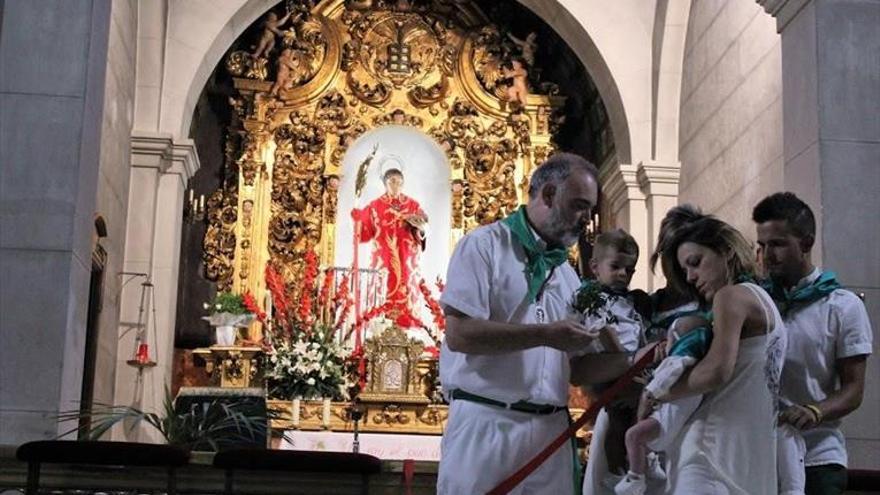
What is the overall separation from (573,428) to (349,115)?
35.0ft

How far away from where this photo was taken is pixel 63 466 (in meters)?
4.77

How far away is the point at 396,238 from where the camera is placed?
1348 cm

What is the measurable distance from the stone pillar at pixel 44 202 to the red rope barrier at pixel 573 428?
3.46m

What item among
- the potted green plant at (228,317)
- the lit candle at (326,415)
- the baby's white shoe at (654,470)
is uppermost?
the potted green plant at (228,317)

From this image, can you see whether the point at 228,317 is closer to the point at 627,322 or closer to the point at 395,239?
the point at 395,239

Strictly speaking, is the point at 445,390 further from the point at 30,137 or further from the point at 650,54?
the point at 650,54

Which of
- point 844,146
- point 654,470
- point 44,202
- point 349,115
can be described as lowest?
point 654,470

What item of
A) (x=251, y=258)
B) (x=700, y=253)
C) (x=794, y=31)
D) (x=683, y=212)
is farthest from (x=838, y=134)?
(x=251, y=258)

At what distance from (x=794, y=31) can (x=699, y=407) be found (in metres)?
4.33

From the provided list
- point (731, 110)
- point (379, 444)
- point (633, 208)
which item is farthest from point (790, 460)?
point (633, 208)

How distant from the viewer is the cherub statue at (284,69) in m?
13.7

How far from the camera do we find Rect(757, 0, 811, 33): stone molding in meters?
7.02

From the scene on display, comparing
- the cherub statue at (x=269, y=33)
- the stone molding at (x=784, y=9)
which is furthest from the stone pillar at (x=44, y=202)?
the cherub statue at (x=269, y=33)

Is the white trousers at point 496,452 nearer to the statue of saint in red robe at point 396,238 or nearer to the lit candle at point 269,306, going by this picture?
the lit candle at point 269,306
